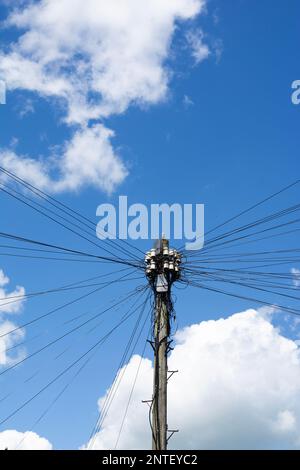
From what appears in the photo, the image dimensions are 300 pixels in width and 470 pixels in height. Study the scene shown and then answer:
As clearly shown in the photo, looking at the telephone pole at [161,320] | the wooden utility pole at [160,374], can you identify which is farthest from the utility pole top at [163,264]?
the wooden utility pole at [160,374]

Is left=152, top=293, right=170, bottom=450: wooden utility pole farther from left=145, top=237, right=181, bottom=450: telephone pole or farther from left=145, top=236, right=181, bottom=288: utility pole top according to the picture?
left=145, top=236, right=181, bottom=288: utility pole top

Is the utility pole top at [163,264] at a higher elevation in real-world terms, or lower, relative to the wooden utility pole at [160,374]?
higher

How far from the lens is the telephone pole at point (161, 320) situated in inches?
562

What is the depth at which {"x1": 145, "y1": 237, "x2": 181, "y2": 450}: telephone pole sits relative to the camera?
14281 mm

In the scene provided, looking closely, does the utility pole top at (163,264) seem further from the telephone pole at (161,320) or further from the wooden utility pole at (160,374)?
the wooden utility pole at (160,374)

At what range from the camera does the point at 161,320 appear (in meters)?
15.8

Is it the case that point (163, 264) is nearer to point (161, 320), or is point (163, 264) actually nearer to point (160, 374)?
point (161, 320)

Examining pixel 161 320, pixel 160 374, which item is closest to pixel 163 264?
pixel 161 320
